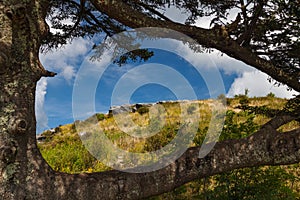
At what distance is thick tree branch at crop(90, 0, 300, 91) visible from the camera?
353 cm

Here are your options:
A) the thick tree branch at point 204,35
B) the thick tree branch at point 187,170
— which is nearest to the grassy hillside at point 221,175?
the thick tree branch at point 204,35

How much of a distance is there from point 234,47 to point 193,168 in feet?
4.65

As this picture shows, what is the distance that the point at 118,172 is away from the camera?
3213 mm

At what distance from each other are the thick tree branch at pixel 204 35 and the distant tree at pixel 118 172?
1 cm

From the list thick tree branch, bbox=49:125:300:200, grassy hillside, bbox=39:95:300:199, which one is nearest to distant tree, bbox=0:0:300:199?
thick tree branch, bbox=49:125:300:200

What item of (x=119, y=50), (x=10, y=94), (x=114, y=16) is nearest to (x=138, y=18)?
(x=114, y=16)

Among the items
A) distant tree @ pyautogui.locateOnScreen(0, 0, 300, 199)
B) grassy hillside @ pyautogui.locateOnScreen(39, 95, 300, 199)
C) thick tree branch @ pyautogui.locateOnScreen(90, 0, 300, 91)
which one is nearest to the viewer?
distant tree @ pyautogui.locateOnScreen(0, 0, 300, 199)

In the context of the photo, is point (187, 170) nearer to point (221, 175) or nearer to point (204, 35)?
point (204, 35)

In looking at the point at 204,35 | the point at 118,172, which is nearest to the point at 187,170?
the point at 118,172

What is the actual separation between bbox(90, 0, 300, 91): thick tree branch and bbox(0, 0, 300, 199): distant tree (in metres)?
0.01

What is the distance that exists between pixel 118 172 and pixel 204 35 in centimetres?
174

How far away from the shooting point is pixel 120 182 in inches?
123

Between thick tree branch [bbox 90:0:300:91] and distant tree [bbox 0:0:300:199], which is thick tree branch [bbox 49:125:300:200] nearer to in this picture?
distant tree [bbox 0:0:300:199]

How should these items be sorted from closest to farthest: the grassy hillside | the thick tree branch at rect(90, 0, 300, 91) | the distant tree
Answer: the distant tree, the thick tree branch at rect(90, 0, 300, 91), the grassy hillside
